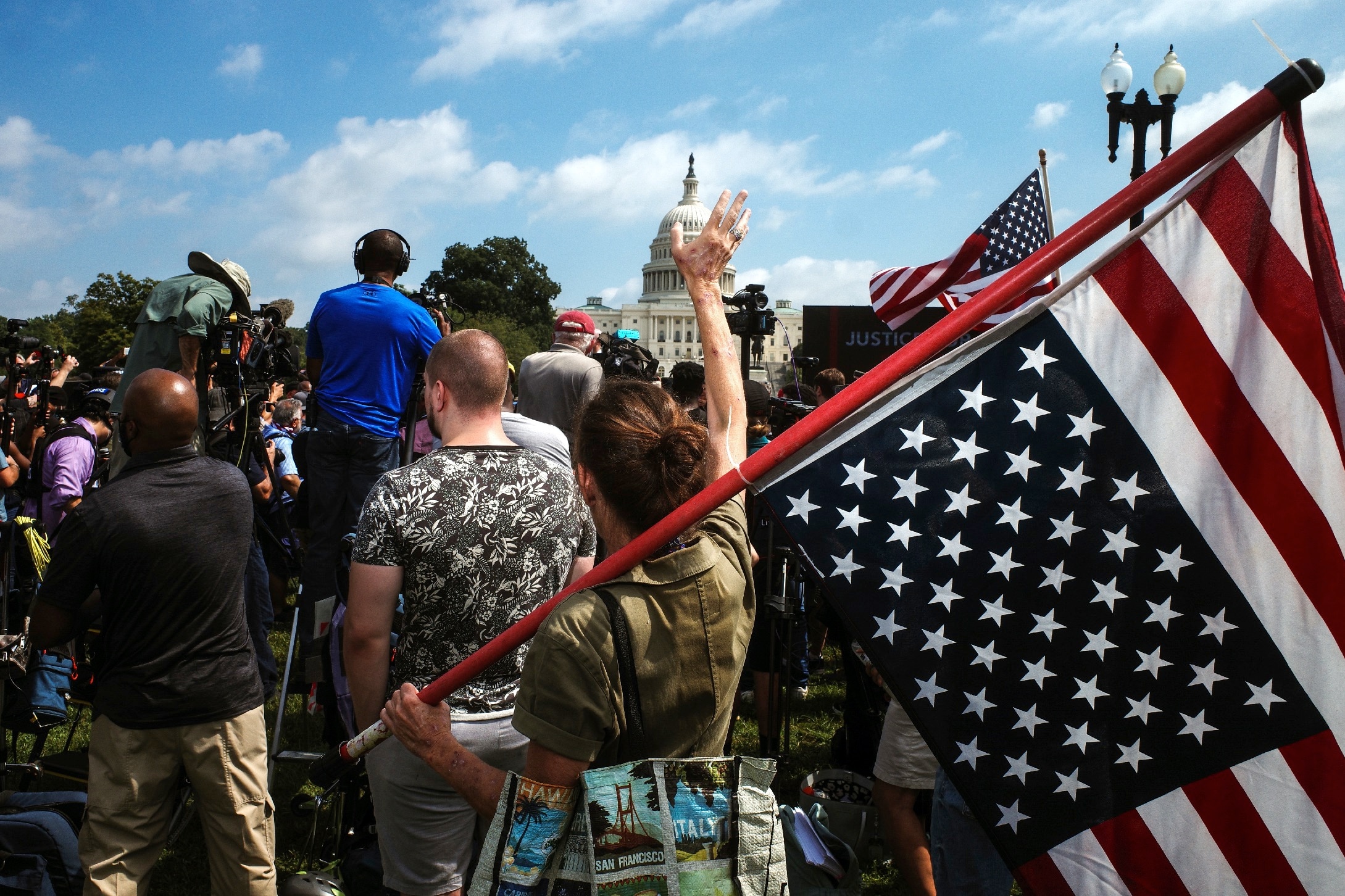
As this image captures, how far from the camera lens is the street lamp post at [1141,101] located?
873 centimetres

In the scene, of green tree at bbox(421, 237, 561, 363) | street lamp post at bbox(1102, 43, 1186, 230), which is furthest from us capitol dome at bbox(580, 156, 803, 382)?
street lamp post at bbox(1102, 43, 1186, 230)

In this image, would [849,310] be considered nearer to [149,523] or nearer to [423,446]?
[423,446]

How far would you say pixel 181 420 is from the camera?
284 cm

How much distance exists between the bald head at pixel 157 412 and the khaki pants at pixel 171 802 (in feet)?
2.81

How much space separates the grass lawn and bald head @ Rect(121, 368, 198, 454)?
150cm

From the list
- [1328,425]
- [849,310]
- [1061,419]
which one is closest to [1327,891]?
[1328,425]

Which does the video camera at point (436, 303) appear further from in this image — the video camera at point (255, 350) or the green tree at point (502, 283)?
the green tree at point (502, 283)

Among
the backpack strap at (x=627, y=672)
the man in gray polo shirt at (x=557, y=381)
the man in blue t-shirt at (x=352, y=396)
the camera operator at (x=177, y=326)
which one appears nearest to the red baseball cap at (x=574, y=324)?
the man in gray polo shirt at (x=557, y=381)

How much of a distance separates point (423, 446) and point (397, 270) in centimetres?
183

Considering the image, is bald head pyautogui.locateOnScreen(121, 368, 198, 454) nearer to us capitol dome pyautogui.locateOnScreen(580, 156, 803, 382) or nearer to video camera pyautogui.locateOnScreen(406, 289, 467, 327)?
video camera pyautogui.locateOnScreen(406, 289, 467, 327)

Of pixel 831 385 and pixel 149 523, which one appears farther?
pixel 831 385

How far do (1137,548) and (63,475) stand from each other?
19.6 ft

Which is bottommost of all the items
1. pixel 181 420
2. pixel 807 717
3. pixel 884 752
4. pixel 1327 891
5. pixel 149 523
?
pixel 807 717

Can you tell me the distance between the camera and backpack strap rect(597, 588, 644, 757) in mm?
Answer: 1550
